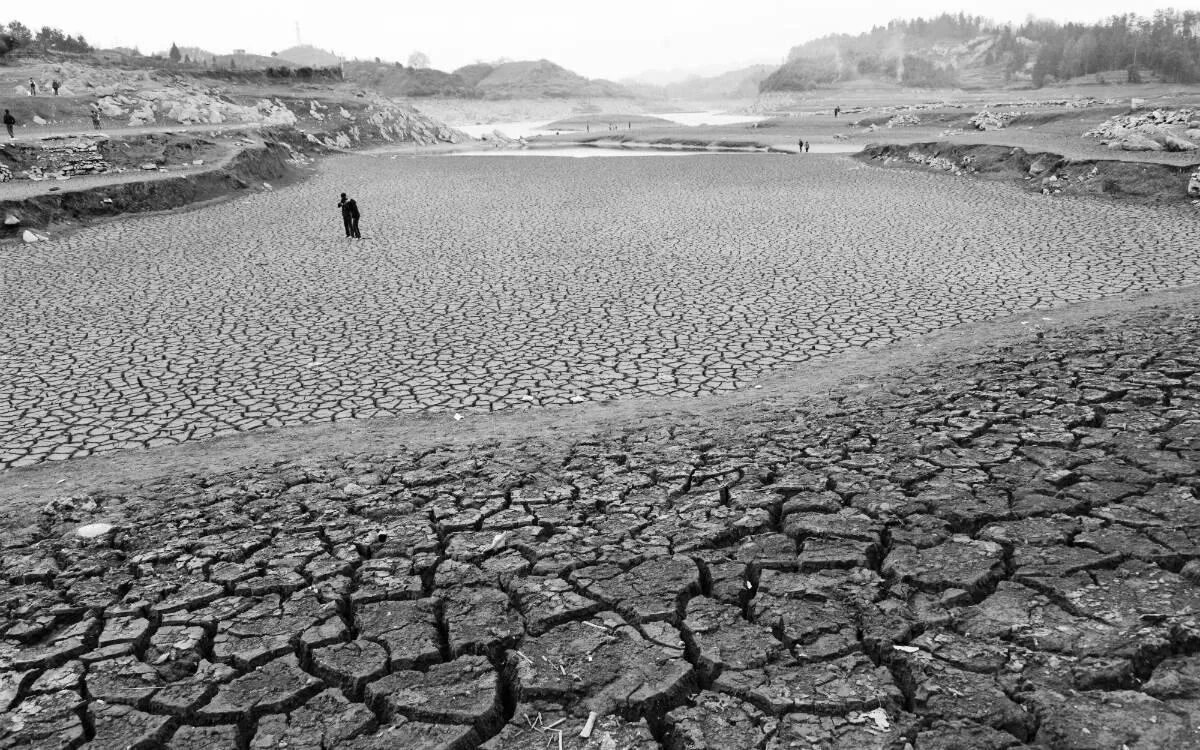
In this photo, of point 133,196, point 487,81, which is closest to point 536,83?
point 487,81

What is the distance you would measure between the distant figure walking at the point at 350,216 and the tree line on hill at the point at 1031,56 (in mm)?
88220

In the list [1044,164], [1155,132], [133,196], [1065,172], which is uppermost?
[1155,132]

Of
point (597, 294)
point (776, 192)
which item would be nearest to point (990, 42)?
point (776, 192)

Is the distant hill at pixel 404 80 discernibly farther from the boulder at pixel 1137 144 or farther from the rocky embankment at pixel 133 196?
the boulder at pixel 1137 144

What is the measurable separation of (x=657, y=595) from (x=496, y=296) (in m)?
8.32

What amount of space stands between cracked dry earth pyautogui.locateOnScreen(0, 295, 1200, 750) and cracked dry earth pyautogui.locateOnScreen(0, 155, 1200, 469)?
2244mm

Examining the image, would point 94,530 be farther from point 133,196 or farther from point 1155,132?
point 1155,132

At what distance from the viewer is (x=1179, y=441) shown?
4.92 meters

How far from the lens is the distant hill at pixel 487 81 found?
132m

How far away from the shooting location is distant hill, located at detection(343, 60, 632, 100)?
5177 inches

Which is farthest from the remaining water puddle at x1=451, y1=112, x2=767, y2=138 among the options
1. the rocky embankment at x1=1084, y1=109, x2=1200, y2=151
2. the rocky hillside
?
the rocky embankment at x1=1084, y1=109, x2=1200, y2=151

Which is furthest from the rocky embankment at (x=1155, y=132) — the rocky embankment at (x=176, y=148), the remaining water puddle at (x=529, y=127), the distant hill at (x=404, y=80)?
the distant hill at (x=404, y=80)

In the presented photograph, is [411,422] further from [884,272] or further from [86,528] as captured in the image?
[884,272]

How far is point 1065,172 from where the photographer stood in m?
20.0
